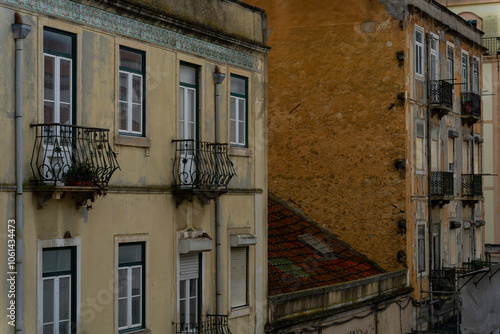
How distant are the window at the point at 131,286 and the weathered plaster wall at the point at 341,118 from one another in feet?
44.2

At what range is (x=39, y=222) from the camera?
13.2 m

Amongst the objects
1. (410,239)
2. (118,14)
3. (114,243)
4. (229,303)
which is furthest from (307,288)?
(118,14)

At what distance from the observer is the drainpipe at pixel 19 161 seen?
12.7 metres

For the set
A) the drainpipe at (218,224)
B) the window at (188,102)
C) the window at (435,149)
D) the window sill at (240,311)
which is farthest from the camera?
the window at (435,149)

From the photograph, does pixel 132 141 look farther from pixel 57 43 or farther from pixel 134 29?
pixel 57 43

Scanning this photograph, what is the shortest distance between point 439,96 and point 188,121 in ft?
49.2

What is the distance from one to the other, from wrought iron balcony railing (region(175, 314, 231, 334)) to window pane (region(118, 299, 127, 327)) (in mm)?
1580

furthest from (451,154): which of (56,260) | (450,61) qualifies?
(56,260)

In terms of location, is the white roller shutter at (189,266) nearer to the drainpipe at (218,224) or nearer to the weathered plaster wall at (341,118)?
the drainpipe at (218,224)

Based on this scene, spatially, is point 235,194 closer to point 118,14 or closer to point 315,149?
point 118,14

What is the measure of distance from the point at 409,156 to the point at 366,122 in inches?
69.3

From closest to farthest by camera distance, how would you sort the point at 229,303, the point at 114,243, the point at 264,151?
1. the point at 114,243
2. the point at 229,303
3. the point at 264,151

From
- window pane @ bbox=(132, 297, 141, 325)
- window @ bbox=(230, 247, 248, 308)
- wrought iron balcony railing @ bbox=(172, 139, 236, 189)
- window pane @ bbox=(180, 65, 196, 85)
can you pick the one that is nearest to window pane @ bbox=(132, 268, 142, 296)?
window pane @ bbox=(132, 297, 141, 325)

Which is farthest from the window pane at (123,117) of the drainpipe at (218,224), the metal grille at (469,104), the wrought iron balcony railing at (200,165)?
the metal grille at (469,104)
